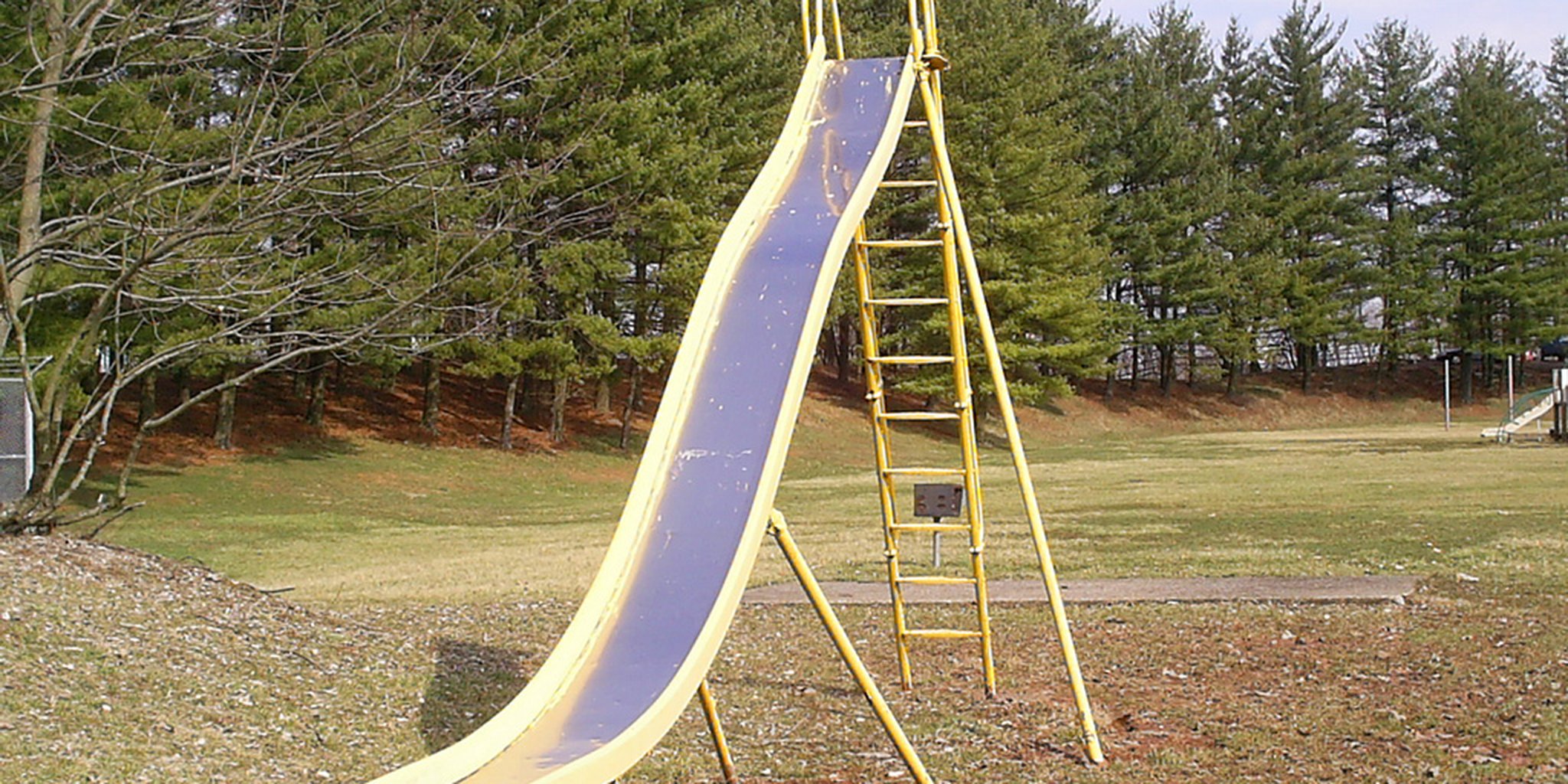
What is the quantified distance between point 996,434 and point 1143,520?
2755cm

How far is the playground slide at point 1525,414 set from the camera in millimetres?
41969

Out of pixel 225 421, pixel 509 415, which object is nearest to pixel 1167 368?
pixel 509 415

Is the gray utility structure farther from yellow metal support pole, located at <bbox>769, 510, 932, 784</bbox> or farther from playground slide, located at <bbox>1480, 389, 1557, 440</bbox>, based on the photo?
playground slide, located at <bbox>1480, 389, 1557, 440</bbox>

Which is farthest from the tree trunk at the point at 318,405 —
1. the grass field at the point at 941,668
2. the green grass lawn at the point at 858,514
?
the grass field at the point at 941,668

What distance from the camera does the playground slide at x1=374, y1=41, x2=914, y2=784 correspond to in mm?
4637

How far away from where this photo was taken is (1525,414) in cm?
4397

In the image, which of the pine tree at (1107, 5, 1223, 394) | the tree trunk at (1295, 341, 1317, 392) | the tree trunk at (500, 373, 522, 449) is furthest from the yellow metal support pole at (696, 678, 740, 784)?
the tree trunk at (1295, 341, 1317, 392)

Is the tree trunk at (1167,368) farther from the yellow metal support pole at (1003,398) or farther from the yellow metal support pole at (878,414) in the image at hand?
the yellow metal support pole at (1003,398)

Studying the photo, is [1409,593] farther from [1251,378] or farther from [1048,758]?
[1251,378]

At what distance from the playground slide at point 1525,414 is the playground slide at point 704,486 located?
38370 mm

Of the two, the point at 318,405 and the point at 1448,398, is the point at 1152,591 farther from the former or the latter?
the point at 1448,398

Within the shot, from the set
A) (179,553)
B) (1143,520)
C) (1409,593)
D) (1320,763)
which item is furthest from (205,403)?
(1320,763)

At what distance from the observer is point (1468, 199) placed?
61.0m

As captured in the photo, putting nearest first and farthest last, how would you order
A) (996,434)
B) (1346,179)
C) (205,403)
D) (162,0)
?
1. (162,0)
2. (205,403)
3. (996,434)
4. (1346,179)
